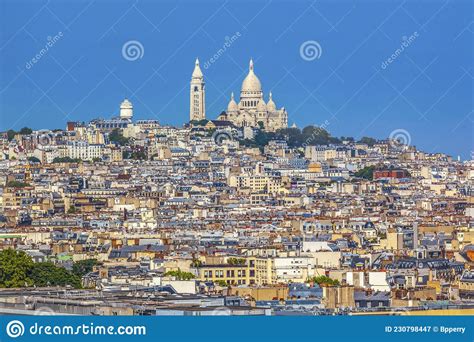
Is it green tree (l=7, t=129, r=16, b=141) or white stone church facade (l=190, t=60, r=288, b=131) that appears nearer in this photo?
green tree (l=7, t=129, r=16, b=141)

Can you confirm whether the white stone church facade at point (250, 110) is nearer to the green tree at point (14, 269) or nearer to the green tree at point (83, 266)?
the green tree at point (83, 266)

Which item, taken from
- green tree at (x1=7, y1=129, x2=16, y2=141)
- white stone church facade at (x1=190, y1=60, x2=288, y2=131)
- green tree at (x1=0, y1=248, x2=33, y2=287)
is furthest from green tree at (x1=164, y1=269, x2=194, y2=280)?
white stone church facade at (x1=190, y1=60, x2=288, y2=131)

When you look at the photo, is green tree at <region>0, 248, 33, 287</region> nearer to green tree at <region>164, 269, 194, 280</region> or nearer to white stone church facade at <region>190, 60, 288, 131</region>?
green tree at <region>164, 269, 194, 280</region>

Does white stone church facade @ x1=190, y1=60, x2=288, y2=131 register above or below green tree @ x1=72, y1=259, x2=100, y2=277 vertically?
A: above

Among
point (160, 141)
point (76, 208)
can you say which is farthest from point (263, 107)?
point (76, 208)

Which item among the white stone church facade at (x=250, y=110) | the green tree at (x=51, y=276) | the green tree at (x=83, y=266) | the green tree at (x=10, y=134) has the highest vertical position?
the white stone church facade at (x=250, y=110)

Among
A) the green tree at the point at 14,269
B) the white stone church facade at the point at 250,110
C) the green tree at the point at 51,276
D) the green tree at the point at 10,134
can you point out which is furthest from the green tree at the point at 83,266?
the white stone church facade at the point at 250,110

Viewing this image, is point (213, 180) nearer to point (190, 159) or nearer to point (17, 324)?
point (190, 159)

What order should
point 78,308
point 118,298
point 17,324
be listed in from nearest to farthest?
1. point 17,324
2. point 78,308
3. point 118,298

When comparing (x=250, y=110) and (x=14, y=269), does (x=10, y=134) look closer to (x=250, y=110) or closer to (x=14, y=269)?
(x=250, y=110)
